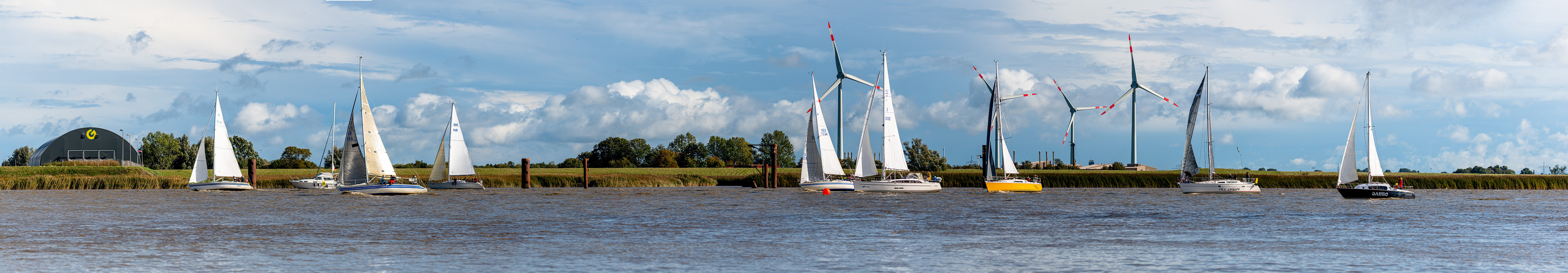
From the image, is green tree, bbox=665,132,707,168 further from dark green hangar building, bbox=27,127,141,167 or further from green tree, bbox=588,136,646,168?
dark green hangar building, bbox=27,127,141,167

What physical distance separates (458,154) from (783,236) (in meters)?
58.7

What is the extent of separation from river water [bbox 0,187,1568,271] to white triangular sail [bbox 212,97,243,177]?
24.5m

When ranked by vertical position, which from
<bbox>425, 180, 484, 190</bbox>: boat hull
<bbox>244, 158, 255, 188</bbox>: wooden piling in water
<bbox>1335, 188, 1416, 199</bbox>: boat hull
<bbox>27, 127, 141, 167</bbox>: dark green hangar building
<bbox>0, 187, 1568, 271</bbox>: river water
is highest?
<bbox>27, 127, 141, 167</bbox>: dark green hangar building

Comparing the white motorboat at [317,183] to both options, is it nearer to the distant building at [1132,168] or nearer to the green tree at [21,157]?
the distant building at [1132,168]

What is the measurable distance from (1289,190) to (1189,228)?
188 feet

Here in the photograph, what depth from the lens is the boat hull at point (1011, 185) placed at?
74875 millimetres

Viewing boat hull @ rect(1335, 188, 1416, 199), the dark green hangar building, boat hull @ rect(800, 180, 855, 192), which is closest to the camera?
boat hull @ rect(1335, 188, 1416, 199)

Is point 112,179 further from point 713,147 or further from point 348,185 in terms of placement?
point 713,147

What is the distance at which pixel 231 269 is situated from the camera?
2031 centimetres

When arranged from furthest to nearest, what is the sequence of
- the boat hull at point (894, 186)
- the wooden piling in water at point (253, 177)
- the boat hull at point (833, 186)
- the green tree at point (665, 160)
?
1. the green tree at point (665, 160)
2. the wooden piling in water at point (253, 177)
3. the boat hull at point (833, 186)
4. the boat hull at point (894, 186)

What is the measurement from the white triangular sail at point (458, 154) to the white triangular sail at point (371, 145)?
33.3 feet

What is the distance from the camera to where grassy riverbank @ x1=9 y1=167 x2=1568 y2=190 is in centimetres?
8675

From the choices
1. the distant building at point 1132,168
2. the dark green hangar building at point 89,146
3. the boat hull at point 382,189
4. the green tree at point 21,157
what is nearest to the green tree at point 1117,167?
the distant building at point 1132,168

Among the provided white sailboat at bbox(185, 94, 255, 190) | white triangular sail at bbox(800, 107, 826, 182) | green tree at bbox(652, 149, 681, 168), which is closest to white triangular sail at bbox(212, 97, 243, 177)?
white sailboat at bbox(185, 94, 255, 190)
